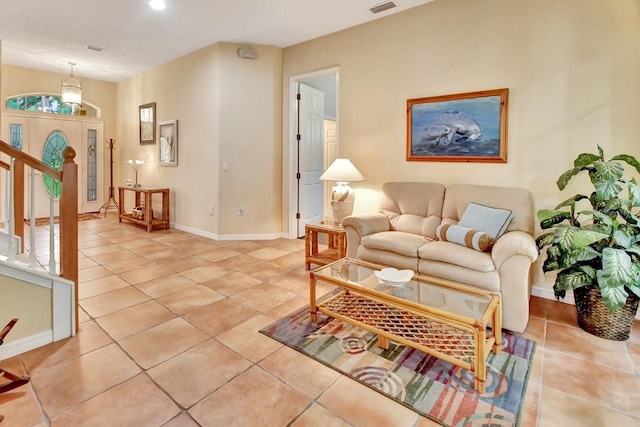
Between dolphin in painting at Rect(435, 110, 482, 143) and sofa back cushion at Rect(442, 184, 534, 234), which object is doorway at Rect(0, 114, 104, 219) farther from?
sofa back cushion at Rect(442, 184, 534, 234)

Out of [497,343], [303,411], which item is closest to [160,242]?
[303,411]

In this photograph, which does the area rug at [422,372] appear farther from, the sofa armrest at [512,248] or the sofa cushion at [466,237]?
the sofa cushion at [466,237]

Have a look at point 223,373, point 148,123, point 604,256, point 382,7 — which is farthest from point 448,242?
point 148,123

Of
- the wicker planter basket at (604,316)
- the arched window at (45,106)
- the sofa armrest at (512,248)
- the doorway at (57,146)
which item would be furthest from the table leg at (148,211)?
the wicker planter basket at (604,316)

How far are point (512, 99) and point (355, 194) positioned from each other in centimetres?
189

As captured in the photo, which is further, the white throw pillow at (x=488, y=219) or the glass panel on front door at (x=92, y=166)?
the glass panel on front door at (x=92, y=166)

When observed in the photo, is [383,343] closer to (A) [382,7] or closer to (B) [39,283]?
(B) [39,283]

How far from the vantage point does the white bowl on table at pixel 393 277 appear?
86.5 inches

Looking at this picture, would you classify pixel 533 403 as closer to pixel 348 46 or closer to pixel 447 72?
pixel 447 72

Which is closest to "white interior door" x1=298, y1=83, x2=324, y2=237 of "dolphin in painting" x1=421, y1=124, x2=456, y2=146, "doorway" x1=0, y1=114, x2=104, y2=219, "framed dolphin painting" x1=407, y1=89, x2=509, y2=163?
"framed dolphin painting" x1=407, y1=89, x2=509, y2=163

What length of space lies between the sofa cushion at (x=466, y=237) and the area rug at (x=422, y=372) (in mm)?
635

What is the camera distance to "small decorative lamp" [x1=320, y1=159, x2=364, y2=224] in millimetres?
3680

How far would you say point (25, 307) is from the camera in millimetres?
2004

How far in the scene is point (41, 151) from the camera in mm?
6375
